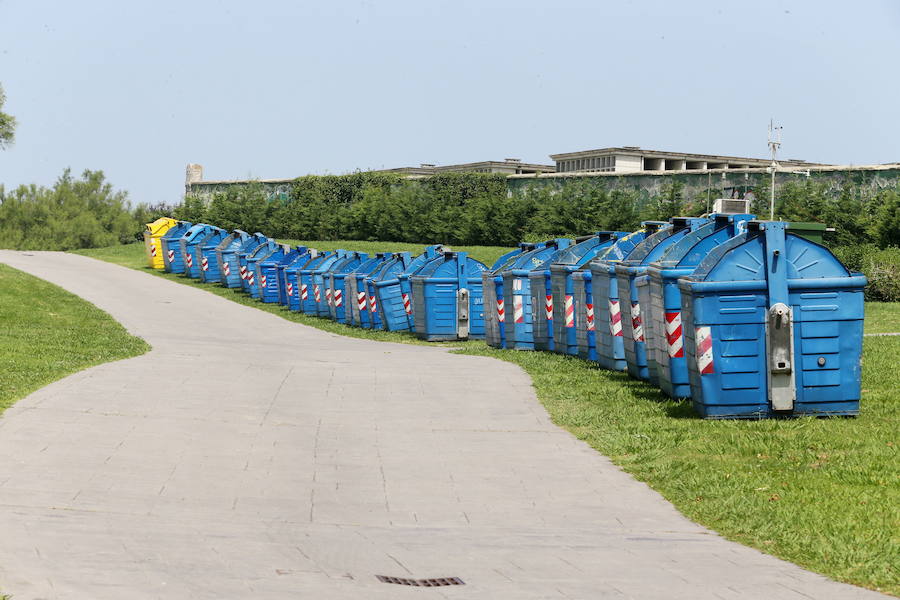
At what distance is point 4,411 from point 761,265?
7030mm

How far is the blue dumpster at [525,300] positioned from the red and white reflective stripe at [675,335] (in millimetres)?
7254

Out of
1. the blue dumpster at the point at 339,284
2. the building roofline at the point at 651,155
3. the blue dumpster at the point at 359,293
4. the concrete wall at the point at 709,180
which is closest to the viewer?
the blue dumpster at the point at 359,293

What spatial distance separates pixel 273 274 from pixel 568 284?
20459 millimetres

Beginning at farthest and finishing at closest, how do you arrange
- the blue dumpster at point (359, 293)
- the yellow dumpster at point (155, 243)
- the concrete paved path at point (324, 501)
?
1. the yellow dumpster at point (155, 243)
2. the blue dumpster at point (359, 293)
3. the concrete paved path at point (324, 501)

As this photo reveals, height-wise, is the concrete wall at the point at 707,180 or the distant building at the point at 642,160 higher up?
the distant building at the point at 642,160

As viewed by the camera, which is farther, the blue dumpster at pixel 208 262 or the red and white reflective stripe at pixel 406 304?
the blue dumpster at pixel 208 262

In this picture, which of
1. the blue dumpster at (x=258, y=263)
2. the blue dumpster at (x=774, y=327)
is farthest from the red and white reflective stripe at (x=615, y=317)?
the blue dumpster at (x=258, y=263)

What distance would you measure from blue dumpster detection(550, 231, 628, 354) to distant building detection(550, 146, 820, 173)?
58.6 meters

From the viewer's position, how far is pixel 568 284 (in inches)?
738

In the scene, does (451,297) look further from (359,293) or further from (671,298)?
(671,298)

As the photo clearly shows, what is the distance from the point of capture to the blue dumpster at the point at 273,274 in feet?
124

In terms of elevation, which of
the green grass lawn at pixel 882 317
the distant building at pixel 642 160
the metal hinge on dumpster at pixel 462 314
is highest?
the distant building at pixel 642 160

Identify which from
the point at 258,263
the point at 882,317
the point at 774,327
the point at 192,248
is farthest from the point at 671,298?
the point at 192,248

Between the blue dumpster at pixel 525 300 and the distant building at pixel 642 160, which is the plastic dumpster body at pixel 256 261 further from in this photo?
the distant building at pixel 642 160
